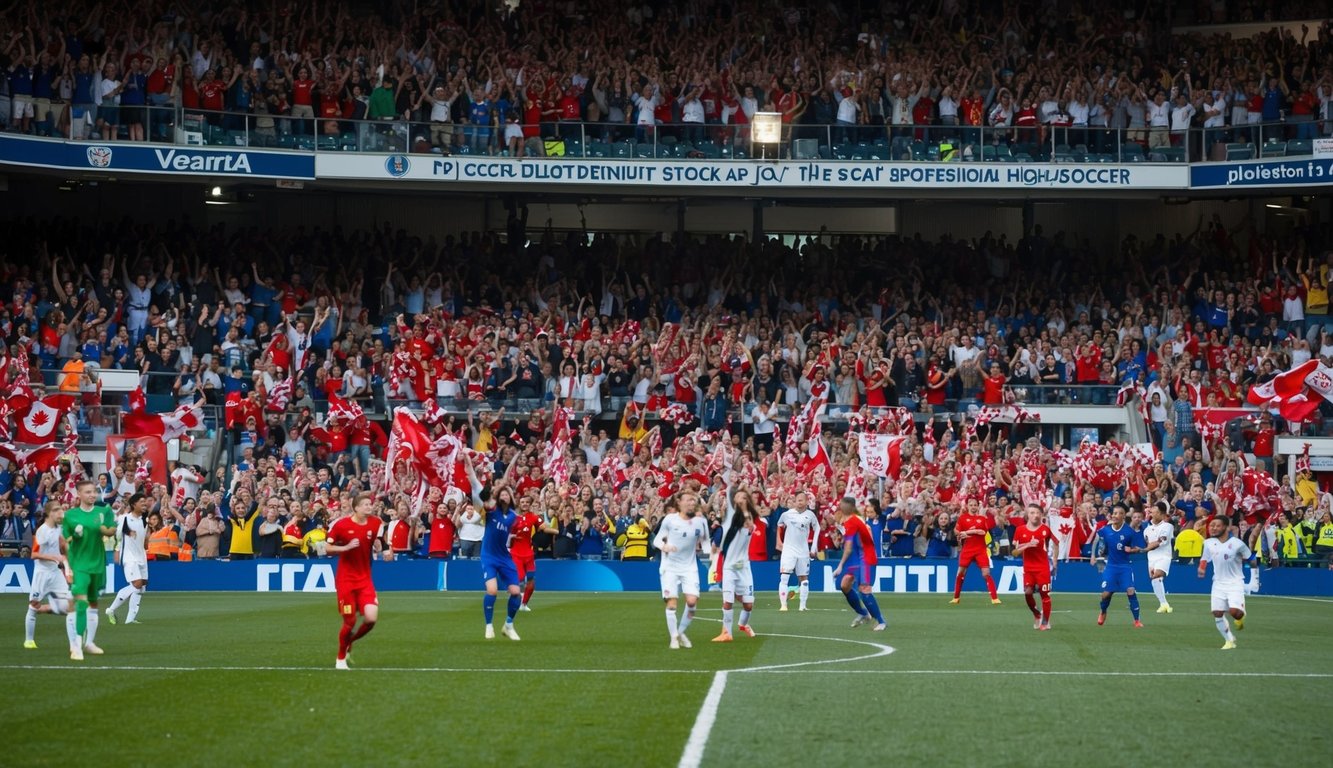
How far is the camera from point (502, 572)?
22.8m

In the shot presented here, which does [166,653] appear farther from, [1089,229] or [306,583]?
[1089,229]

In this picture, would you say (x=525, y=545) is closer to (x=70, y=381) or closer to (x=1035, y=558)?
(x=1035, y=558)

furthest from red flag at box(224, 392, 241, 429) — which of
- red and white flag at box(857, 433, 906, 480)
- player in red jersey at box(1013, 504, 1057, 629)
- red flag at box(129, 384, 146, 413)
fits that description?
player in red jersey at box(1013, 504, 1057, 629)

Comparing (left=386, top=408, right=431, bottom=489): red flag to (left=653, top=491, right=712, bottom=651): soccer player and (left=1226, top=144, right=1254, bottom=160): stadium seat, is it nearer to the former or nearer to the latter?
(left=653, top=491, right=712, bottom=651): soccer player

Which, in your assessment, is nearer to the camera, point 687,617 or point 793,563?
point 687,617

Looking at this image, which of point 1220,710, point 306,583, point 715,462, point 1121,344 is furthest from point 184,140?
point 1220,710

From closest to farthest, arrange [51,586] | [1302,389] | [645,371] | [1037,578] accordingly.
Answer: [51,586] < [1037,578] < [1302,389] < [645,371]

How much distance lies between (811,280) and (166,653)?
2747cm

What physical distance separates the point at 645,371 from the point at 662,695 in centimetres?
2405

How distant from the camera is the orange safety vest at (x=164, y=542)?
34156mm

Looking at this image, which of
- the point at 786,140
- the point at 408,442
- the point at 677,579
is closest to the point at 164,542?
the point at 408,442

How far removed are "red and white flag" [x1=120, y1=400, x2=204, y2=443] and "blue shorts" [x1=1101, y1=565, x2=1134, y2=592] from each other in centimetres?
1971

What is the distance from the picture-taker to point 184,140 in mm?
41188

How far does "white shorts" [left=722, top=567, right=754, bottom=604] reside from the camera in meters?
22.3
